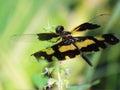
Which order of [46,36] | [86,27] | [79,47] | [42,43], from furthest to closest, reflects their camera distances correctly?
[42,43] → [86,27] → [79,47] → [46,36]

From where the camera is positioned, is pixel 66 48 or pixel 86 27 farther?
pixel 86 27

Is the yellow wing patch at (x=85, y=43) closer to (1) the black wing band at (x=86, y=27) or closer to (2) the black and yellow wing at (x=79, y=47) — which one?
(2) the black and yellow wing at (x=79, y=47)

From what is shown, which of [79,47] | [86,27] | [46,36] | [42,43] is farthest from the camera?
[42,43]

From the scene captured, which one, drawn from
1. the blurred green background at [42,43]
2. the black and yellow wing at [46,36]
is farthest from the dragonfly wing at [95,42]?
the blurred green background at [42,43]

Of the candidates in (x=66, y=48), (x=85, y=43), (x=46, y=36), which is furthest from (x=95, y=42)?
(x=46, y=36)

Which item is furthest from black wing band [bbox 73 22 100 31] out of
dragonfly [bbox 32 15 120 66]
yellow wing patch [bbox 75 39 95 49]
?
yellow wing patch [bbox 75 39 95 49]

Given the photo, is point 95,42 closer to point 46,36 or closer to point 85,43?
point 85,43

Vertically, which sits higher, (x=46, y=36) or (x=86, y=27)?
(x=46, y=36)

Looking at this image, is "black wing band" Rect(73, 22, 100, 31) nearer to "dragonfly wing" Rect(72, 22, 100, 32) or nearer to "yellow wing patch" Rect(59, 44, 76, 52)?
"dragonfly wing" Rect(72, 22, 100, 32)
